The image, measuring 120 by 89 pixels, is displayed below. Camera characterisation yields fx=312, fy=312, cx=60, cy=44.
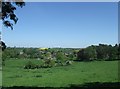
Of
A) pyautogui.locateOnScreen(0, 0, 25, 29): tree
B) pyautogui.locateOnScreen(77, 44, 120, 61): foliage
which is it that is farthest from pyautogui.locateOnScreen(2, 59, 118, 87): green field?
pyautogui.locateOnScreen(77, 44, 120, 61): foliage

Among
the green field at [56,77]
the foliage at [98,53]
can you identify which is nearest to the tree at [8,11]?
the green field at [56,77]

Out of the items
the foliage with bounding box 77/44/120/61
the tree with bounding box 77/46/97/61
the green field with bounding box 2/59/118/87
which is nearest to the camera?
the green field with bounding box 2/59/118/87

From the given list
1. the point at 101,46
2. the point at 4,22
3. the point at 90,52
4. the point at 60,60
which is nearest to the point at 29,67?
the point at 60,60

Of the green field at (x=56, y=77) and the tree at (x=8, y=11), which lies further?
the green field at (x=56, y=77)

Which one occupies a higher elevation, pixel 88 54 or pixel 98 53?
pixel 98 53

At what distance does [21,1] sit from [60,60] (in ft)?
317

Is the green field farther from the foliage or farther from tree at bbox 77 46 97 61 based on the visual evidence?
tree at bbox 77 46 97 61

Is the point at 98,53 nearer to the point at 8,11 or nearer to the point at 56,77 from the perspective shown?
the point at 56,77

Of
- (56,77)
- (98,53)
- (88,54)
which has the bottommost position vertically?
(56,77)

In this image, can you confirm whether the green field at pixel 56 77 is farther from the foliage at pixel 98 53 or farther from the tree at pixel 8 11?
the foliage at pixel 98 53

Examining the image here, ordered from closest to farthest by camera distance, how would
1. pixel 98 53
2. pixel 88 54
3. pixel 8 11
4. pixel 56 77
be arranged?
pixel 8 11 → pixel 56 77 → pixel 88 54 → pixel 98 53

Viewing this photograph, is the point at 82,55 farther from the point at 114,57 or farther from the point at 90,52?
the point at 114,57

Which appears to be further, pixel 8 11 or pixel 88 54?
pixel 88 54

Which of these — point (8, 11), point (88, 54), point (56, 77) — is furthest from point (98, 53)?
point (8, 11)
